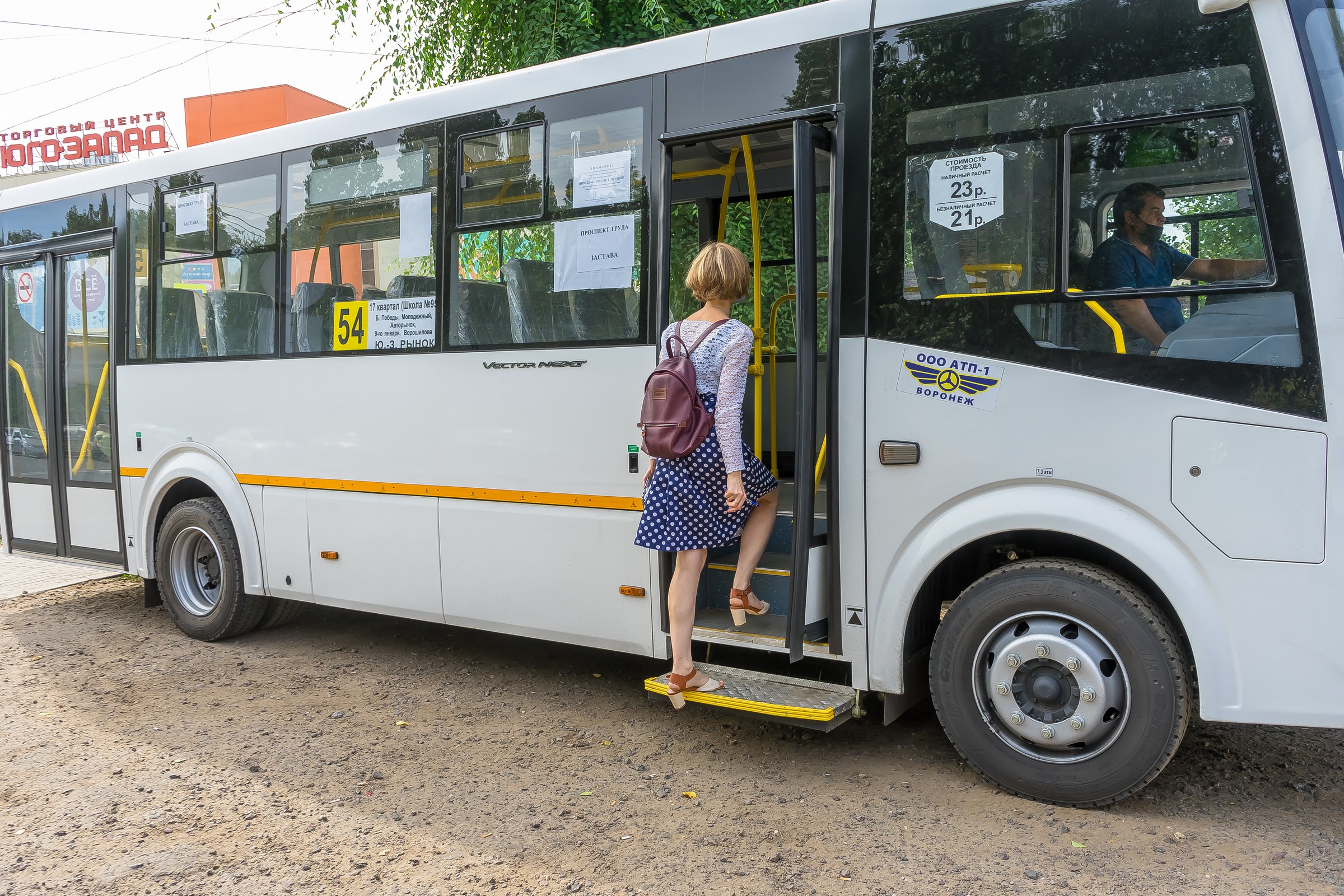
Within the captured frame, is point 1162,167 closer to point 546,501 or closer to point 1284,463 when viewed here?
point 1284,463

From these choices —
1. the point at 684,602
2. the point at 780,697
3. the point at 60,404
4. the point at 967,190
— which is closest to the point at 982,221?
the point at 967,190

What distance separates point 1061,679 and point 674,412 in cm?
176

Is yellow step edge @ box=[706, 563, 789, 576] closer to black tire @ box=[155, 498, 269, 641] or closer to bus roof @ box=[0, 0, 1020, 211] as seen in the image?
bus roof @ box=[0, 0, 1020, 211]

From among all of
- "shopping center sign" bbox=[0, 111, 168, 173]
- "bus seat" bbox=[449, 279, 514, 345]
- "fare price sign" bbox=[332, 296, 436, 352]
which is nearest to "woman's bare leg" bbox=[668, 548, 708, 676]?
"bus seat" bbox=[449, 279, 514, 345]

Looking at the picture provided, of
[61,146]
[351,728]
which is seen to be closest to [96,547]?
[351,728]

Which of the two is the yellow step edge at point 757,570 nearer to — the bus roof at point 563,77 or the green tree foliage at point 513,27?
the bus roof at point 563,77

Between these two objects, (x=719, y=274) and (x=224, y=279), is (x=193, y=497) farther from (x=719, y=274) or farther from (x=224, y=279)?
(x=719, y=274)

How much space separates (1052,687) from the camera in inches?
147

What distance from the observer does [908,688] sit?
13.9 ft

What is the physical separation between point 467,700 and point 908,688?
2.42 m

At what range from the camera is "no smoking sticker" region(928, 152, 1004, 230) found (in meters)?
3.75

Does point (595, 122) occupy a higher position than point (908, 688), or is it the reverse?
point (595, 122)

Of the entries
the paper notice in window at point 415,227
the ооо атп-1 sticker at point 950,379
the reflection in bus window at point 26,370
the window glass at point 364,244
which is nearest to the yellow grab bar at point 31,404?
the reflection in bus window at point 26,370

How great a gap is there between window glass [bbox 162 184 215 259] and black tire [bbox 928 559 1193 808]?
17.2ft
